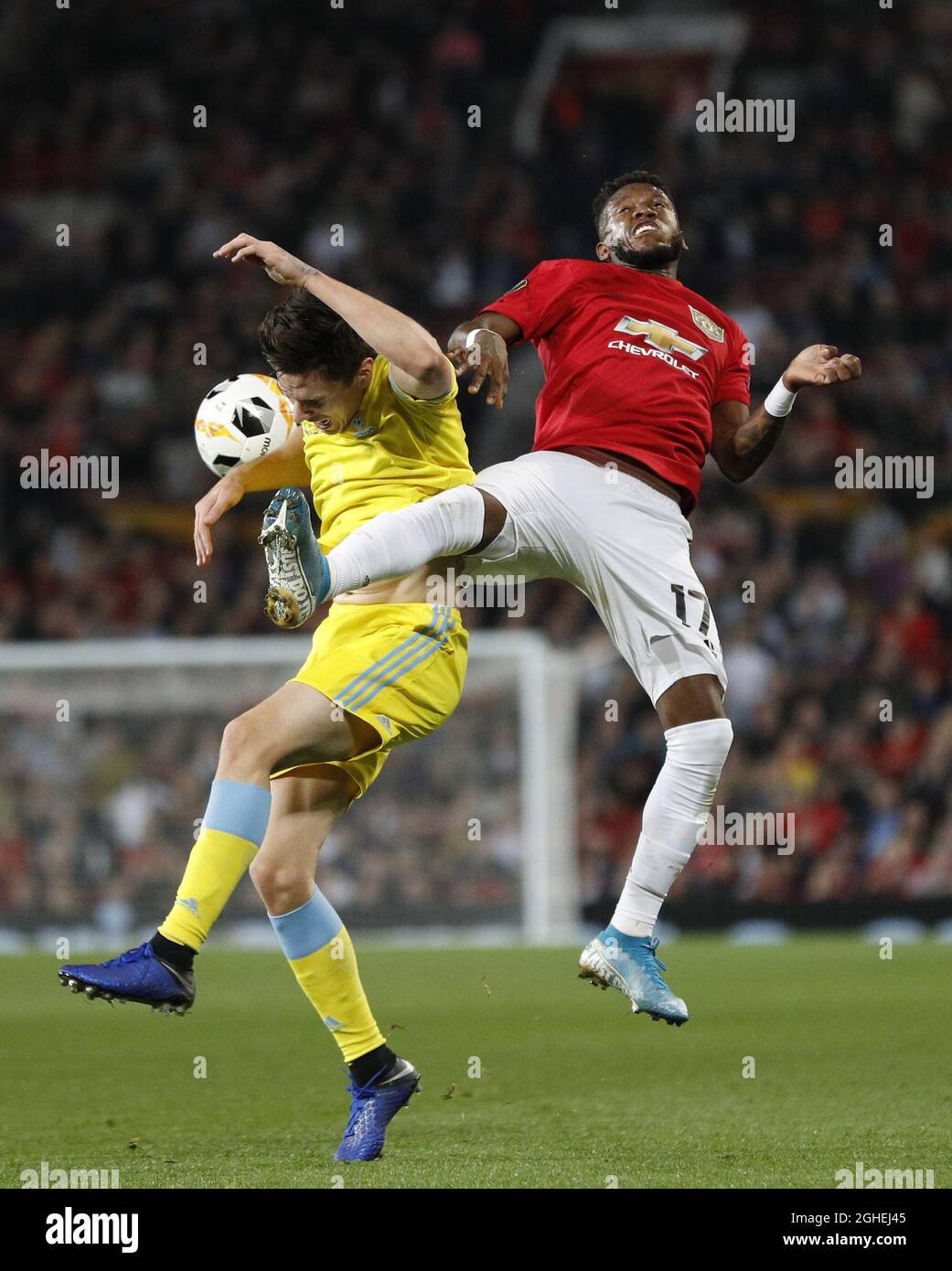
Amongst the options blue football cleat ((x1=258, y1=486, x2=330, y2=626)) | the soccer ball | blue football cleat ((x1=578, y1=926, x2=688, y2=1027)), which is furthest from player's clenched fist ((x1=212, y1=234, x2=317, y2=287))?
blue football cleat ((x1=578, y1=926, x2=688, y2=1027))

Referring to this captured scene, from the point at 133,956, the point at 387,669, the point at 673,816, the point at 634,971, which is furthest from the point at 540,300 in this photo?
the point at 133,956

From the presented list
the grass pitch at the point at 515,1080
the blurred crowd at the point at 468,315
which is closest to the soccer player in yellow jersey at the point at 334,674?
the grass pitch at the point at 515,1080

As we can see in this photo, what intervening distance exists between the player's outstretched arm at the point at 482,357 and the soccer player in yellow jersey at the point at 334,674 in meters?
0.07

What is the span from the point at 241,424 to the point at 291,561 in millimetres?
1334

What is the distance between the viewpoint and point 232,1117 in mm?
6004

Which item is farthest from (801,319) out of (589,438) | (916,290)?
(589,438)

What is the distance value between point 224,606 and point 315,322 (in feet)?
34.6

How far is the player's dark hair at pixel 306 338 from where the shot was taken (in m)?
5.27

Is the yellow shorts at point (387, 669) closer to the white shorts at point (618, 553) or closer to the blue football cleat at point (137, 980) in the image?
the white shorts at point (618, 553)

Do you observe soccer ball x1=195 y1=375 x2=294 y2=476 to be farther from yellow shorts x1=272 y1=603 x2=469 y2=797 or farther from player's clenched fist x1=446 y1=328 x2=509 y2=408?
player's clenched fist x1=446 y1=328 x2=509 y2=408

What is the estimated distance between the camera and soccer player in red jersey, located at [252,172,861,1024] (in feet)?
17.1

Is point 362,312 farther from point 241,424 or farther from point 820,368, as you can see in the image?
point 820,368

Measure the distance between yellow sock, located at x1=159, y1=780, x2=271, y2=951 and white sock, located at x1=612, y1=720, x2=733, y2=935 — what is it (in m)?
1.07

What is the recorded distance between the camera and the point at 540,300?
18.6 feet
